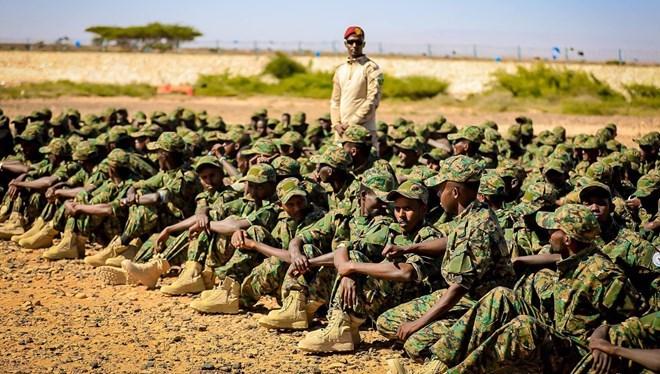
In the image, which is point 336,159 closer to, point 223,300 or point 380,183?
point 380,183

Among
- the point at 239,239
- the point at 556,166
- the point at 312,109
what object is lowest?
the point at 312,109

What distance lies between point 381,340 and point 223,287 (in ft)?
5.76

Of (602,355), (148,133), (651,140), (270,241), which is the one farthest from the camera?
(148,133)

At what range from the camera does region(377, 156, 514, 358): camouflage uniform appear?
5.68 meters

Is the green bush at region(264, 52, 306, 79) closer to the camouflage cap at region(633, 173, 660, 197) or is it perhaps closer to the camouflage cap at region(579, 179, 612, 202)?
the camouflage cap at region(633, 173, 660, 197)

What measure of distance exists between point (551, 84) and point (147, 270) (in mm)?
32444

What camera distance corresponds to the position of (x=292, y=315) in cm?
720

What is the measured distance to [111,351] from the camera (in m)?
6.91

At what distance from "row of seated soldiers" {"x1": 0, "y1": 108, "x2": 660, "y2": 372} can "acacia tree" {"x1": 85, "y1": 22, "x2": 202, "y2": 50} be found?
54.5 metres

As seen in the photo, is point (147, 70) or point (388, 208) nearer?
point (388, 208)

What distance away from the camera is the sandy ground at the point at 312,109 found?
25484mm

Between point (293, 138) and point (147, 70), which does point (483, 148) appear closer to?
point (293, 138)

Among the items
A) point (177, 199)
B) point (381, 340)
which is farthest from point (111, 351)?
point (177, 199)

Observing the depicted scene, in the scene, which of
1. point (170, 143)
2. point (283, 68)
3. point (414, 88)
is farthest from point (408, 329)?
point (283, 68)
